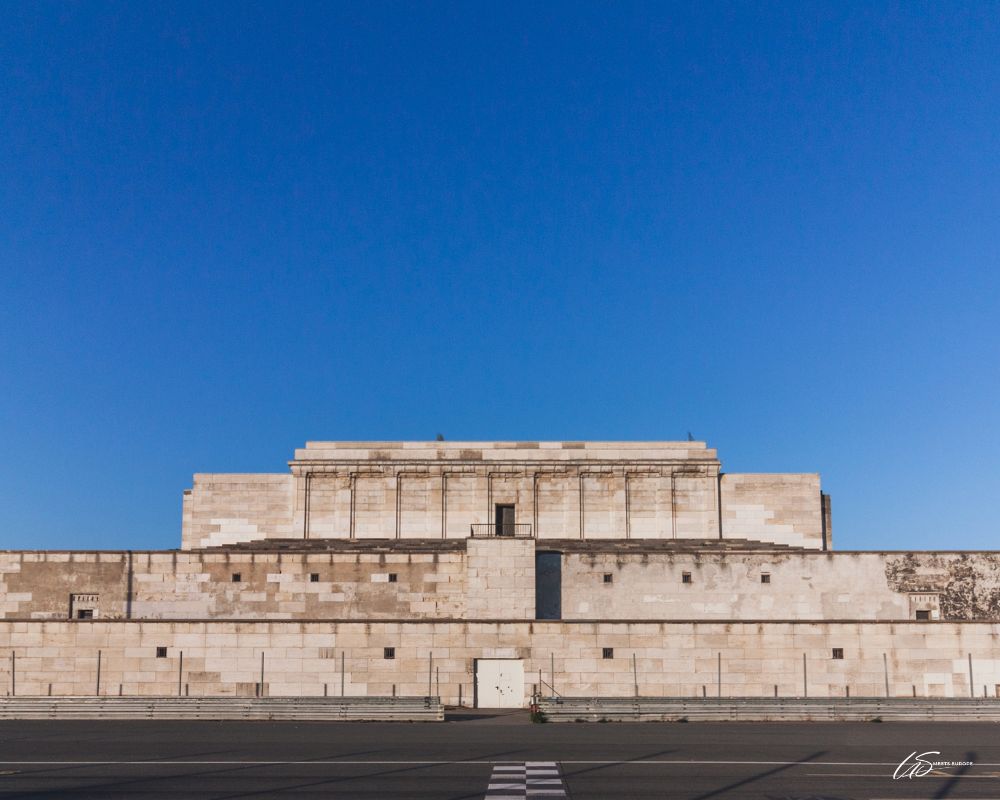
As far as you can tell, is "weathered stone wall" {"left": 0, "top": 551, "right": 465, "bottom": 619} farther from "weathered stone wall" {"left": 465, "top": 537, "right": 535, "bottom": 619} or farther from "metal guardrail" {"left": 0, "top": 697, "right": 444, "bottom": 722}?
"metal guardrail" {"left": 0, "top": 697, "right": 444, "bottom": 722}

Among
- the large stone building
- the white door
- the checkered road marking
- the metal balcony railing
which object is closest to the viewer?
the checkered road marking

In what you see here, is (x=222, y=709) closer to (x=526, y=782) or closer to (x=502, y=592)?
(x=502, y=592)

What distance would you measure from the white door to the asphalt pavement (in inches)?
211

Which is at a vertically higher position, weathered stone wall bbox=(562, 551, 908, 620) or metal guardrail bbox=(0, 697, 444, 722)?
weathered stone wall bbox=(562, 551, 908, 620)

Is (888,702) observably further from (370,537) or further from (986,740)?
(370,537)

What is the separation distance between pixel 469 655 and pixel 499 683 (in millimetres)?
1716

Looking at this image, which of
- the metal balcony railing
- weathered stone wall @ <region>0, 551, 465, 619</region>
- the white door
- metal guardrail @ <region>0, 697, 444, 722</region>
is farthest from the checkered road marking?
the metal balcony railing

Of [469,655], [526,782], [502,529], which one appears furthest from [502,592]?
[526,782]

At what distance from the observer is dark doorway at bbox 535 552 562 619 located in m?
53.9

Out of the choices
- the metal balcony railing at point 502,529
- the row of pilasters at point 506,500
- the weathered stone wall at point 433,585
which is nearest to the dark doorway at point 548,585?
the weathered stone wall at point 433,585

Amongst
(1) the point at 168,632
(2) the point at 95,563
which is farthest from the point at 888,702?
(2) the point at 95,563

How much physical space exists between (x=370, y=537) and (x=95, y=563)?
15.4 meters

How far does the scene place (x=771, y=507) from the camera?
62.7 metres

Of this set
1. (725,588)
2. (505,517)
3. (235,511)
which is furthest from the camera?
(505,517)
